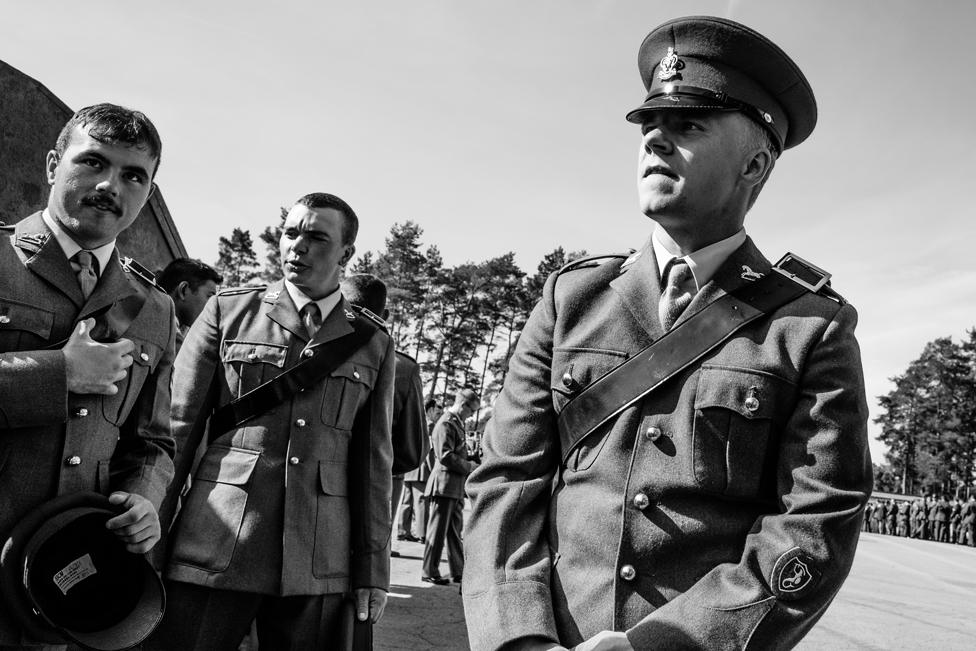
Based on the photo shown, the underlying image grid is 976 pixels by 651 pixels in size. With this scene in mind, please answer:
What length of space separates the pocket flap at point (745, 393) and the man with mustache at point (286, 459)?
79.1 inches

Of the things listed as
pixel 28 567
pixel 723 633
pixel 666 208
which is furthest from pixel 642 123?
pixel 28 567

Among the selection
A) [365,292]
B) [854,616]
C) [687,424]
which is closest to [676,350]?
[687,424]

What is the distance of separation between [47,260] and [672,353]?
1969 mm

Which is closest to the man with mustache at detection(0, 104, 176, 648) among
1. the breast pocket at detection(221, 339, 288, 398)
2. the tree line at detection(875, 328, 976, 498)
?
the breast pocket at detection(221, 339, 288, 398)

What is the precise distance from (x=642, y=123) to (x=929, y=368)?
336 ft

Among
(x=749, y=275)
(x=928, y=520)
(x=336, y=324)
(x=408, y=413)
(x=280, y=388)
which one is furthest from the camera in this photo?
(x=928, y=520)

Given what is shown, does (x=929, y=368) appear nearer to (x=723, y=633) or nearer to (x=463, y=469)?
(x=463, y=469)

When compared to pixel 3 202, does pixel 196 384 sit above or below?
below

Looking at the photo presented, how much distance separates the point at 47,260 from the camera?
2480 millimetres

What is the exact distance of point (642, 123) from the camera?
84.8 inches

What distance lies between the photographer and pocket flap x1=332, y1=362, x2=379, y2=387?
11.7 feet

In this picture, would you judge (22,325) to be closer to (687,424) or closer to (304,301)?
(304,301)

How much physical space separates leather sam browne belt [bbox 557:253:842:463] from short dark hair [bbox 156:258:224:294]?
4949 millimetres

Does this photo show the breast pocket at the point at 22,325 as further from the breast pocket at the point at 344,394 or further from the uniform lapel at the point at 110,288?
the breast pocket at the point at 344,394
